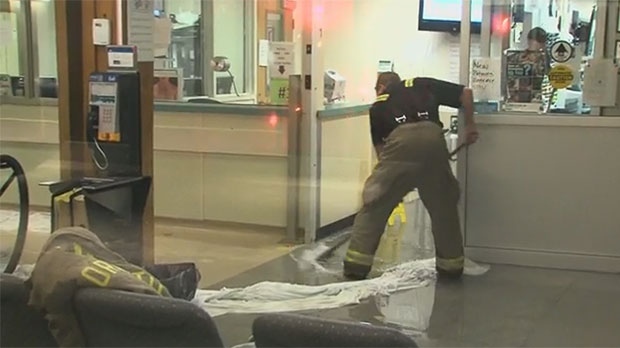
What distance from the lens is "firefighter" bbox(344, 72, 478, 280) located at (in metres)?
4.75

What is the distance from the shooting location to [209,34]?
253 inches

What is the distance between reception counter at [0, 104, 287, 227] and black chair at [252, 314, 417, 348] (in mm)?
3895

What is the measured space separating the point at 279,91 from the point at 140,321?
12.4ft

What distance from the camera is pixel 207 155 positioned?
6.07 m

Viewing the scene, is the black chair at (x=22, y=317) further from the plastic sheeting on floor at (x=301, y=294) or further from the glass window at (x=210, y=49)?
the glass window at (x=210, y=49)

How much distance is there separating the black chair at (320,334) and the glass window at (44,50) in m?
4.02

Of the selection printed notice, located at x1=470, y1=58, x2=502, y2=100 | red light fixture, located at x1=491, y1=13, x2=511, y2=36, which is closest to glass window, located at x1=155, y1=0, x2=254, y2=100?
printed notice, located at x1=470, y1=58, x2=502, y2=100

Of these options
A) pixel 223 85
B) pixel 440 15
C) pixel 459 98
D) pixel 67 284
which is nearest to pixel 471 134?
pixel 459 98

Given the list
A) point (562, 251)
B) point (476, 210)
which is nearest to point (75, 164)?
point (476, 210)

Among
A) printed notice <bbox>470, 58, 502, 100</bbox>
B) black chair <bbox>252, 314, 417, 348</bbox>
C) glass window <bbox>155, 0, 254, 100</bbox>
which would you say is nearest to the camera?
black chair <bbox>252, 314, 417, 348</bbox>

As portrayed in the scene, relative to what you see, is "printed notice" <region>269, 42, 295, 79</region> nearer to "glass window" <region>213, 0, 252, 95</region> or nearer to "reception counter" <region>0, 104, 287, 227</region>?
"reception counter" <region>0, 104, 287, 227</region>

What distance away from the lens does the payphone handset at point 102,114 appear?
4137mm

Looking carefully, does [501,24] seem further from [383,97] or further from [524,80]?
[383,97]

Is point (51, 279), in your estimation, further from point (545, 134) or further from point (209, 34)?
point (209, 34)
